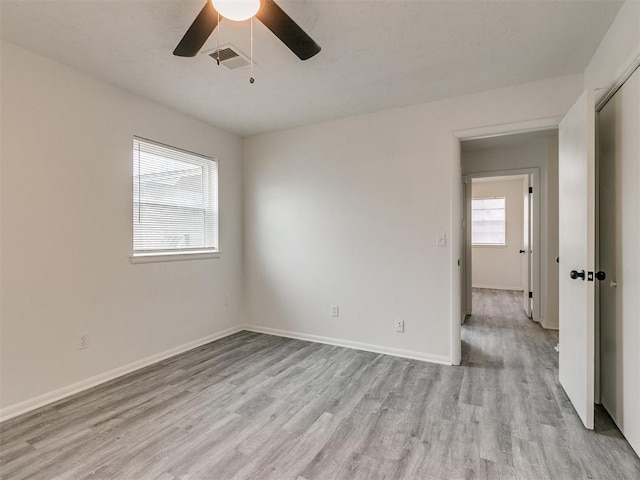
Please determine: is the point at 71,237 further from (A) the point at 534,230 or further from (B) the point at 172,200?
(A) the point at 534,230

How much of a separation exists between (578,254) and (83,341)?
3602mm

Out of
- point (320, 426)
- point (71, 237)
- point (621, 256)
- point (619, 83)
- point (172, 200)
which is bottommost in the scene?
point (320, 426)

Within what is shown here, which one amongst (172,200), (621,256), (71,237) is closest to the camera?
(621,256)

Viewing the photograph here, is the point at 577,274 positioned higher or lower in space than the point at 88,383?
Answer: higher

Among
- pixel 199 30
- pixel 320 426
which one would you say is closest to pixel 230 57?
pixel 199 30

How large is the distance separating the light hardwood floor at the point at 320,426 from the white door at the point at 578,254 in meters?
0.24

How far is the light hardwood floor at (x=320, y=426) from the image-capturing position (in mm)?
1696

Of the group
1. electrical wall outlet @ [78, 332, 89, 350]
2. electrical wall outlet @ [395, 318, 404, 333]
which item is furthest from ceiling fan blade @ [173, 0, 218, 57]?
electrical wall outlet @ [395, 318, 404, 333]

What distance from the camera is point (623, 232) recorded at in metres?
1.89

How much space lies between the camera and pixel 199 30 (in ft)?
5.32

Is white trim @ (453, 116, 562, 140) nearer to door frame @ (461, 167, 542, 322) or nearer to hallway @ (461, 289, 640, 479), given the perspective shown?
door frame @ (461, 167, 542, 322)

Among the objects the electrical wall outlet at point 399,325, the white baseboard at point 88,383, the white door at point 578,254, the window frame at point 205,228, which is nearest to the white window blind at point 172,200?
the window frame at point 205,228

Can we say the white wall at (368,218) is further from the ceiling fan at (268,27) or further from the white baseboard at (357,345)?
the ceiling fan at (268,27)

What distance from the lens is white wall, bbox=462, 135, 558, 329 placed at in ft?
14.0
